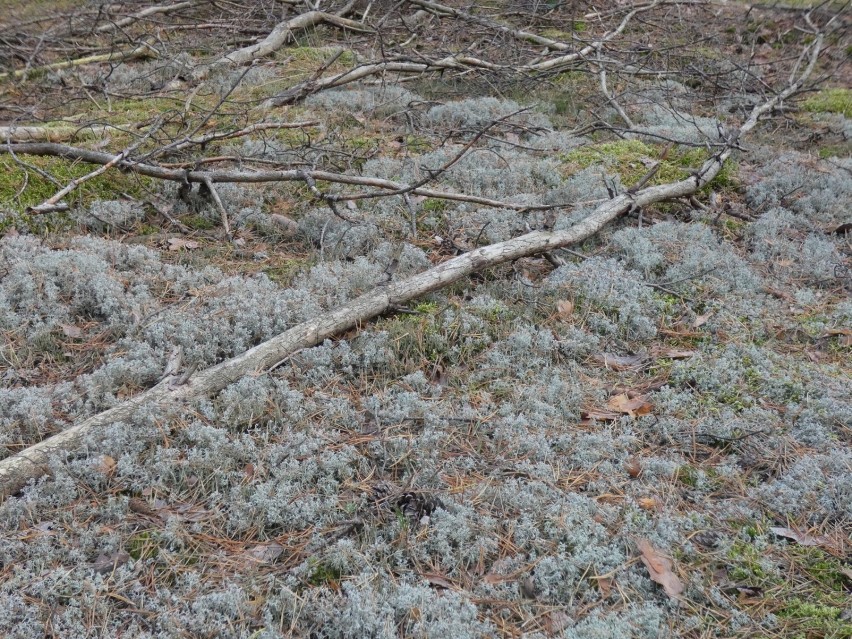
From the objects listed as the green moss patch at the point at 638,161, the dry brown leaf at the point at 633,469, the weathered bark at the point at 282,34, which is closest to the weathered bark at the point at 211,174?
the green moss patch at the point at 638,161

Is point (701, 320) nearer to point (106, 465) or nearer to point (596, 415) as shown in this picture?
point (596, 415)

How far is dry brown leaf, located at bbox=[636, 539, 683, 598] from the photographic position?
10.1 feet

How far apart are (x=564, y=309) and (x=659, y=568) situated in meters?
2.41

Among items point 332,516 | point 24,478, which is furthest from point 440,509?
point 24,478

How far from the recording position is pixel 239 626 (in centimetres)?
288

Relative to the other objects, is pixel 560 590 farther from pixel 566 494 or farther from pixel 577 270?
→ pixel 577 270

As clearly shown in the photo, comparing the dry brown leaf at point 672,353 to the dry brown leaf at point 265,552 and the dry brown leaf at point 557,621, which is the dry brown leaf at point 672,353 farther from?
the dry brown leaf at point 265,552

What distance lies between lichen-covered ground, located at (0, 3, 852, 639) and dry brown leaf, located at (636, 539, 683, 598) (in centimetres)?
3

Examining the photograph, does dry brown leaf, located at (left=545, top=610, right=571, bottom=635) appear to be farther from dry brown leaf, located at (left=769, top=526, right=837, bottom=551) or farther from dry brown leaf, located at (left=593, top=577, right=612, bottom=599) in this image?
dry brown leaf, located at (left=769, top=526, right=837, bottom=551)

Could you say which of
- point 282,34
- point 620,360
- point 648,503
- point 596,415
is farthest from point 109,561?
point 282,34

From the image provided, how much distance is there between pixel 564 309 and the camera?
17.1ft

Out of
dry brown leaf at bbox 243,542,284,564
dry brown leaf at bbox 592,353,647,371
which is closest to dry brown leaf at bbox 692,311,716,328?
dry brown leaf at bbox 592,353,647,371

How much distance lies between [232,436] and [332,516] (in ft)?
2.77

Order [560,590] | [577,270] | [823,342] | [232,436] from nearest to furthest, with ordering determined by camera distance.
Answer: [560,590]
[232,436]
[823,342]
[577,270]
